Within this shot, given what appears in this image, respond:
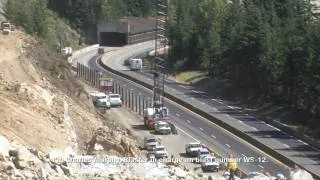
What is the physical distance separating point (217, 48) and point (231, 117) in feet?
101

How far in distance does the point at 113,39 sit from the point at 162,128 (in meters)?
103

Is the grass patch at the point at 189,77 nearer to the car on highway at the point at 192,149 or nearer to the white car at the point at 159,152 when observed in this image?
the car on highway at the point at 192,149

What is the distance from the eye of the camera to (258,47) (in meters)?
90.5

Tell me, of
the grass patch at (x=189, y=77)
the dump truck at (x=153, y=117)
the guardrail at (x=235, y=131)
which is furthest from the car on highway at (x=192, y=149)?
the grass patch at (x=189, y=77)

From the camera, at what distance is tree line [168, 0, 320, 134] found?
7575 centimetres

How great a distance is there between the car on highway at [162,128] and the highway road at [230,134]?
1.94 meters

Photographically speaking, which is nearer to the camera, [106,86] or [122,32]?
[106,86]

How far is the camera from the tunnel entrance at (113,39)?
559ft

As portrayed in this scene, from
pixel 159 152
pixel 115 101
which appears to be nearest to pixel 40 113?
pixel 159 152

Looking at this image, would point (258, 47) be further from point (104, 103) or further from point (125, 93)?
point (104, 103)

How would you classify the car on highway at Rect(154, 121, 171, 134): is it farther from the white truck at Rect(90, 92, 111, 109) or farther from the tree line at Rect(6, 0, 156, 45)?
the tree line at Rect(6, 0, 156, 45)

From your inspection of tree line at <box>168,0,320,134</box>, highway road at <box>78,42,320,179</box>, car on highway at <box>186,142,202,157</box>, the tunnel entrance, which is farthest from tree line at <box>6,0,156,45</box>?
car on highway at <box>186,142,202,157</box>

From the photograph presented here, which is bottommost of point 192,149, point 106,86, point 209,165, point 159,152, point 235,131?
point 106,86

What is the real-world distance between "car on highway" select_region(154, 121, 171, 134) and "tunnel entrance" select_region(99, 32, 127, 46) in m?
99.6
